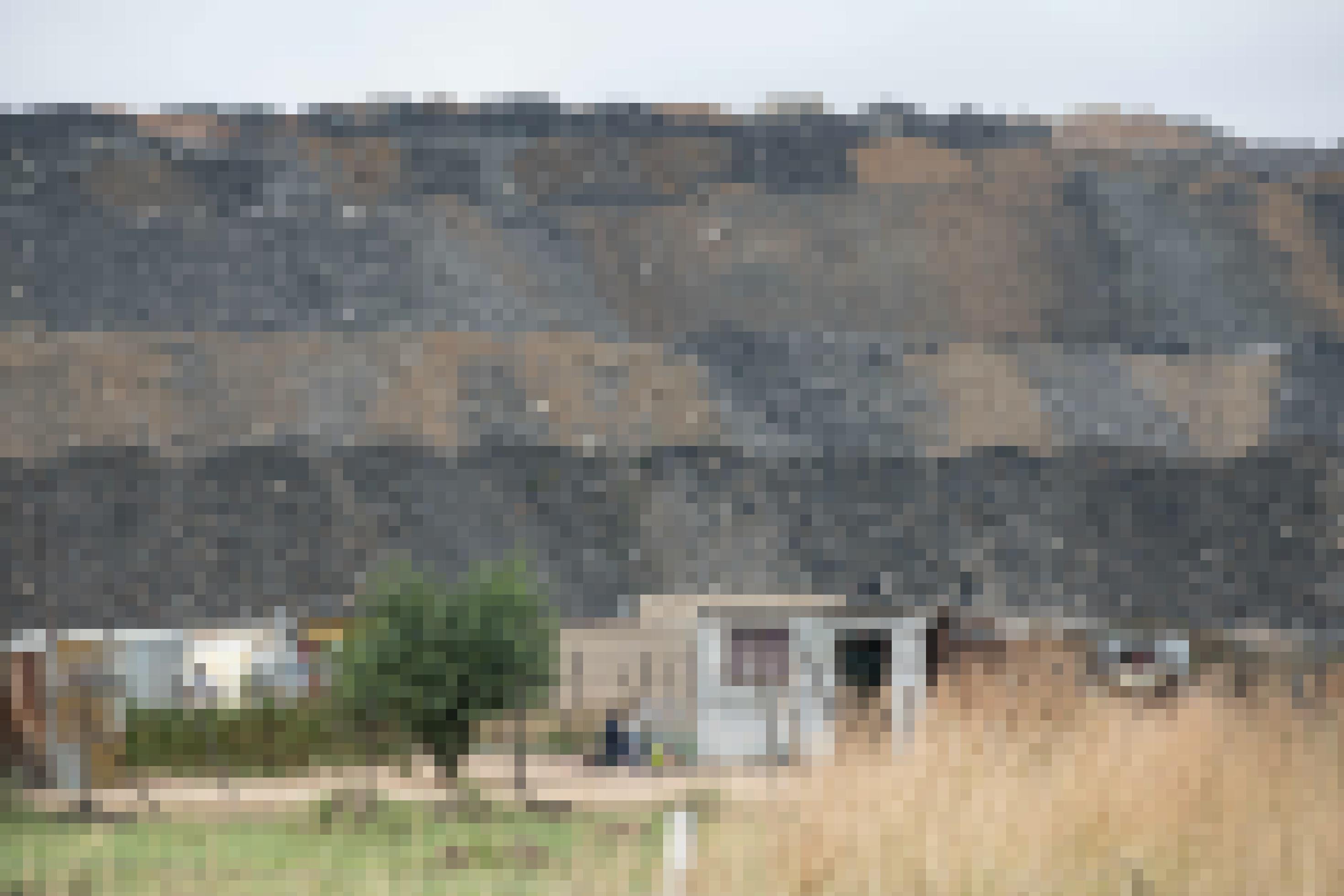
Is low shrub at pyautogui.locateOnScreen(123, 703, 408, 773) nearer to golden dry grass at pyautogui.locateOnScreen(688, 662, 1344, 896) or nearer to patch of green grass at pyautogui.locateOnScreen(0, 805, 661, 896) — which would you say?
patch of green grass at pyautogui.locateOnScreen(0, 805, 661, 896)

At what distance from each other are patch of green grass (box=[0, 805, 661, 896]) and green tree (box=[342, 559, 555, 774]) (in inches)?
40.4

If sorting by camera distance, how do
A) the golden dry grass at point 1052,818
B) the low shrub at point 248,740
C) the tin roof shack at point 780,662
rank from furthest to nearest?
the tin roof shack at point 780,662
the low shrub at point 248,740
the golden dry grass at point 1052,818

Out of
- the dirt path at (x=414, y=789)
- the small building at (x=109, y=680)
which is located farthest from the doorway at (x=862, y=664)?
the small building at (x=109, y=680)

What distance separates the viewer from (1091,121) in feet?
128

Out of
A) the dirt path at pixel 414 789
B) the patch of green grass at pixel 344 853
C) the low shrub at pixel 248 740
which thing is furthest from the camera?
the low shrub at pixel 248 740

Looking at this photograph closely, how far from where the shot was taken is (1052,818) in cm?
1338

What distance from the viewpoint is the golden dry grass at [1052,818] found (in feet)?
41.5

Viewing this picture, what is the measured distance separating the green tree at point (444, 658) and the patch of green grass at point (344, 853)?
103 centimetres

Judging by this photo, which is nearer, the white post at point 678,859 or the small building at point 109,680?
the white post at point 678,859

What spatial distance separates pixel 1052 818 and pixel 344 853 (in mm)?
6907

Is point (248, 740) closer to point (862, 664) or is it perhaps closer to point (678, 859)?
point (862, 664)

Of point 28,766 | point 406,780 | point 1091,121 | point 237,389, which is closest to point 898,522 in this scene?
point 406,780

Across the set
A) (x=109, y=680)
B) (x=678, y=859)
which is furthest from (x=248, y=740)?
(x=678, y=859)

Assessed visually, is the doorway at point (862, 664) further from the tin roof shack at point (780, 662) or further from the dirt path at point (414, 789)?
the dirt path at point (414, 789)
